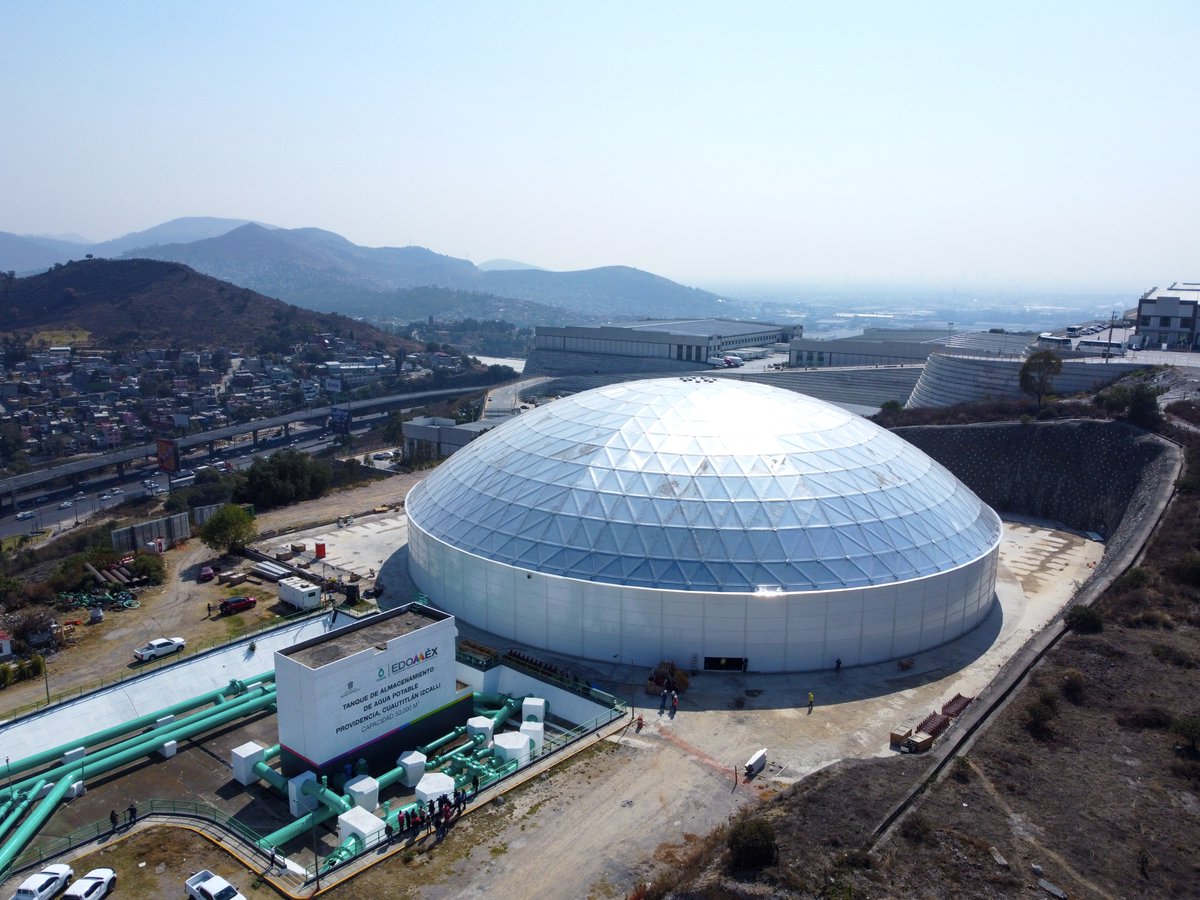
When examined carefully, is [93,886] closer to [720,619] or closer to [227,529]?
[720,619]

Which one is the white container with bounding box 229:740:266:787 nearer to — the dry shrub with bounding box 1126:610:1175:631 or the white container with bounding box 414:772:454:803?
the white container with bounding box 414:772:454:803

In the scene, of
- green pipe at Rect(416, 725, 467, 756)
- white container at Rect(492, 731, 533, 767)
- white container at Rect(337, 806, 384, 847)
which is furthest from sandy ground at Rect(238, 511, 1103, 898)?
green pipe at Rect(416, 725, 467, 756)

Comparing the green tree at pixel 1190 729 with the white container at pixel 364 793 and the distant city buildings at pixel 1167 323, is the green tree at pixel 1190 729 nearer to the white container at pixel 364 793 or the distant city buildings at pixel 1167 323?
the white container at pixel 364 793

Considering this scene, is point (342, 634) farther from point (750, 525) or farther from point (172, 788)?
point (750, 525)

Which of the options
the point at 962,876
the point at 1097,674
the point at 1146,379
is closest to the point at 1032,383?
the point at 1146,379

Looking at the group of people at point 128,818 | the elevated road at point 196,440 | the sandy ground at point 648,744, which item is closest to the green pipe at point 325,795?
the sandy ground at point 648,744
